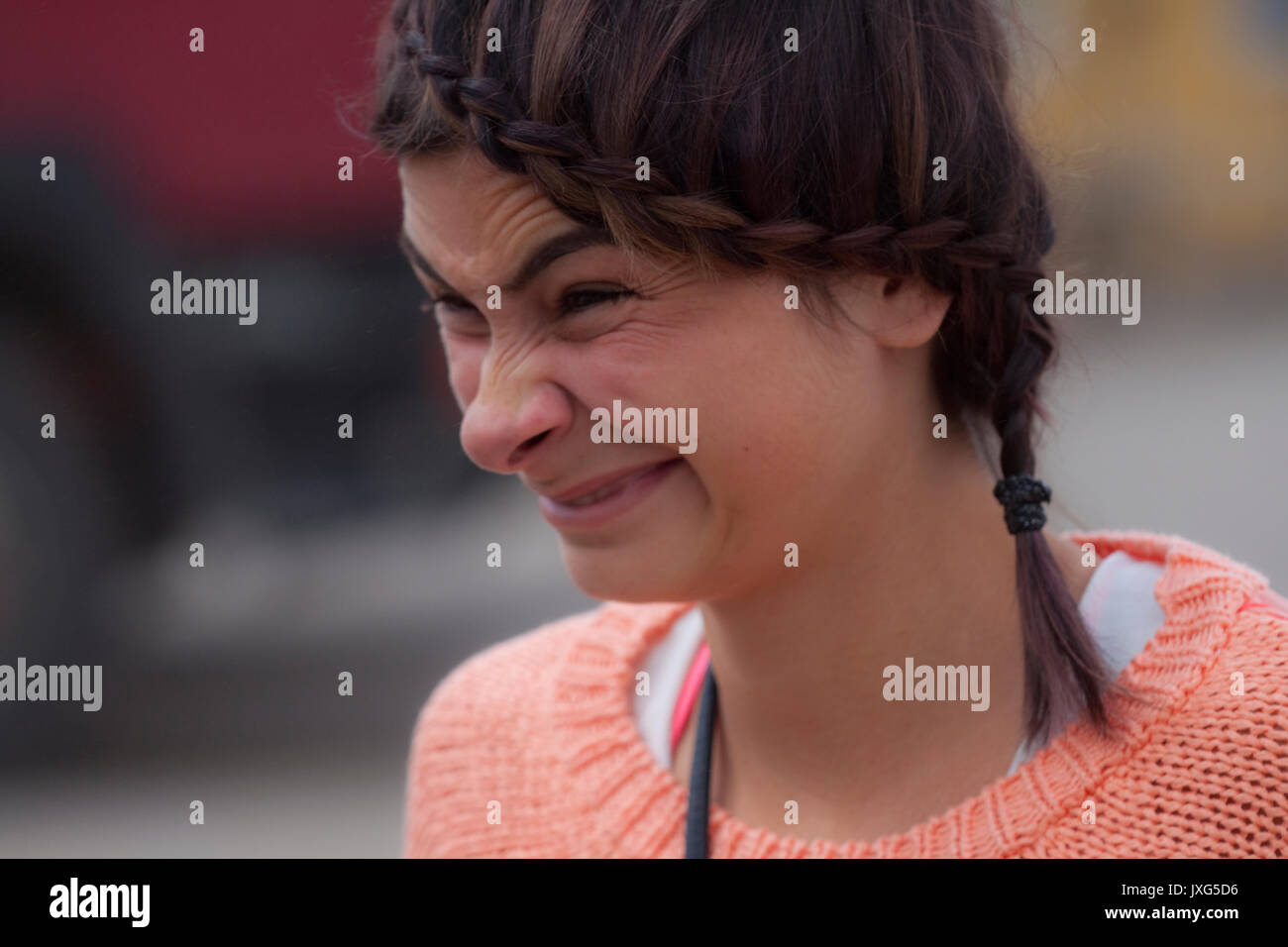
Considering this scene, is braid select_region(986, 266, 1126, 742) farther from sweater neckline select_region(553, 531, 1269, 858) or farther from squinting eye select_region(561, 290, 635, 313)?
squinting eye select_region(561, 290, 635, 313)

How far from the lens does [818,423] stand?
176 cm

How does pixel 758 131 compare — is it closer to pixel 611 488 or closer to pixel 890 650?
pixel 611 488

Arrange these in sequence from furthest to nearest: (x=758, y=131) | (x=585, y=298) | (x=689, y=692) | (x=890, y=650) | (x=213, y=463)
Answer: (x=213, y=463), (x=689, y=692), (x=890, y=650), (x=585, y=298), (x=758, y=131)

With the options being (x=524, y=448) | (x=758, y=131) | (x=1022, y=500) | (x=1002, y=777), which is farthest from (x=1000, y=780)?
(x=758, y=131)

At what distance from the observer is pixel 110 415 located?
4.74 meters

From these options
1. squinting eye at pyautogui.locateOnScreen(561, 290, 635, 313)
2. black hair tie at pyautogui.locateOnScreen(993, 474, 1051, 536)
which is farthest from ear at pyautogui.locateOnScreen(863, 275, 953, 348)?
squinting eye at pyautogui.locateOnScreen(561, 290, 635, 313)

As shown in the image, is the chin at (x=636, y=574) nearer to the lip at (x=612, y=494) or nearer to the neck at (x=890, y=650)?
the lip at (x=612, y=494)

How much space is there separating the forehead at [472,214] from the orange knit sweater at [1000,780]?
757mm

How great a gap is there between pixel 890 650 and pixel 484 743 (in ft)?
2.36

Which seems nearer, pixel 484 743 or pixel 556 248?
pixel 556 248

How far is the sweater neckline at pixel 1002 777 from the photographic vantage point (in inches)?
68.0

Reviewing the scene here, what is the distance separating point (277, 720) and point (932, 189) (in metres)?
3.97

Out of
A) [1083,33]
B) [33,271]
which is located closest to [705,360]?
[1083,33]
